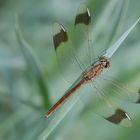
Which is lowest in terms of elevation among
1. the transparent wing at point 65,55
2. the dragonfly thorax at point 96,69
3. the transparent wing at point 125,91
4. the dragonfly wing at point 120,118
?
the dragonfly wing at point 120,118

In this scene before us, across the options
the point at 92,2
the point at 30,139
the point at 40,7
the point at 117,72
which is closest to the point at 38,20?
the point at 40,7

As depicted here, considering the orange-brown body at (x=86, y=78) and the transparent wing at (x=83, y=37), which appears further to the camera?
the transparent wing at (x=83, y=37)

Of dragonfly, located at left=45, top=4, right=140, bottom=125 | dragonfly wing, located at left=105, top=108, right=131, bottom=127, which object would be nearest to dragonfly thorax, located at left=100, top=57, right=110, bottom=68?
dragonfly, located at left=45, top=4, right=140, bottom=125

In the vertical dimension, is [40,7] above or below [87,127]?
above

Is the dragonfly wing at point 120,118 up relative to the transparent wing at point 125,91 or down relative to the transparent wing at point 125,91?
down

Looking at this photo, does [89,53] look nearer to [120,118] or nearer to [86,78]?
[86,78]

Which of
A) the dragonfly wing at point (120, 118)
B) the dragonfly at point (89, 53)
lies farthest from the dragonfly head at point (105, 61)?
the dragonfly wing at point (120, 118)

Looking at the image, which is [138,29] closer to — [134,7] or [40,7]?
[134,7]

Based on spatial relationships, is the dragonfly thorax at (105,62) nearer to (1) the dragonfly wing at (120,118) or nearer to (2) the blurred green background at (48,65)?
(2) the blurred green background at (48,65)
